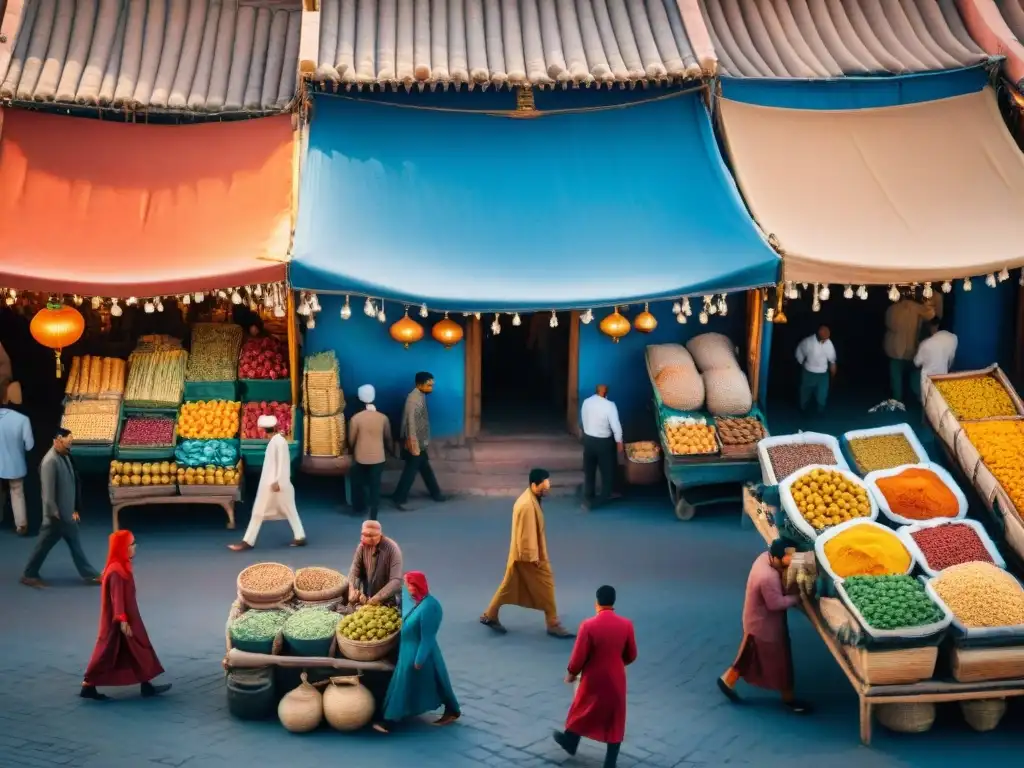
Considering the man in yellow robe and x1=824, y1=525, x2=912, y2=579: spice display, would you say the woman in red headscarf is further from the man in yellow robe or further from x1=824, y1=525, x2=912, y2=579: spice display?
x1=824, y1=525, x2=912, y2=579: spice display

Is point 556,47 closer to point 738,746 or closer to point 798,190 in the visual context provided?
point 798,190

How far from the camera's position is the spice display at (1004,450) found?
1308cm

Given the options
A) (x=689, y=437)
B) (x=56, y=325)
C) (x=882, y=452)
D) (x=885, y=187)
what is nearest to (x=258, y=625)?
(x=56, y=325)

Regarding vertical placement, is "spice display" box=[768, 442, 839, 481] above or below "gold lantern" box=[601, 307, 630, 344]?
below

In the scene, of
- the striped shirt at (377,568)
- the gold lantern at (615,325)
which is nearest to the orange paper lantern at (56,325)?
the striped shirt at (377,568)

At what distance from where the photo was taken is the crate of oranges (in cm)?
1485

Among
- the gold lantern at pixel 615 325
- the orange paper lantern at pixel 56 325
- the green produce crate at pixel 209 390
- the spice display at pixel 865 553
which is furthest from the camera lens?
Result: the gold lantern at pixel 615 325

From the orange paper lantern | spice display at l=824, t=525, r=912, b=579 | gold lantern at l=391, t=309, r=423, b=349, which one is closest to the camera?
spice display at l=824, t=525, r=912, b=579

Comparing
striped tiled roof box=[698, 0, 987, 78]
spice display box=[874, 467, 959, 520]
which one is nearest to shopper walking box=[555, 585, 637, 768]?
spice display box=[874, 467, 959, 520]

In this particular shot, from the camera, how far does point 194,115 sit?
15.6 metres

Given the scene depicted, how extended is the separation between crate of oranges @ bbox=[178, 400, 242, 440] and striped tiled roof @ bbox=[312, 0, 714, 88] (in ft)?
12.2

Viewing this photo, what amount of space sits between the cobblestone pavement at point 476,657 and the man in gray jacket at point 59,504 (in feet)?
1.18

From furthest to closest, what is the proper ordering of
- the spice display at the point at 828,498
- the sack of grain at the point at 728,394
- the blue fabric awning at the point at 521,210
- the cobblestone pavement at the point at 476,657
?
1. the sack of grain at the point at 728,394
2. the blue fabric awning at the point at 521,210
3. the spice display at the point at 828,498
4. the cobblestone pavement at the point at 476,657

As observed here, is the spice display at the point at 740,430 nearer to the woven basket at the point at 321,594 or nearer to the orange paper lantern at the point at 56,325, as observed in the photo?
the woven basket at the point at 321,594
